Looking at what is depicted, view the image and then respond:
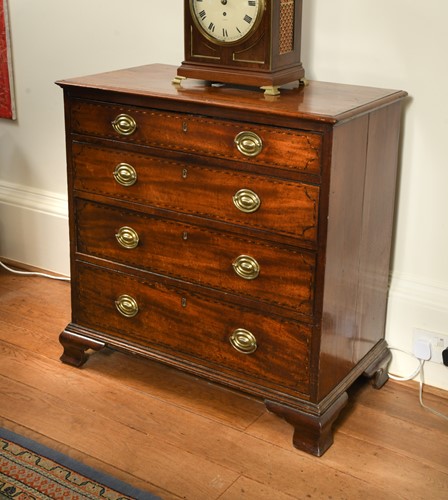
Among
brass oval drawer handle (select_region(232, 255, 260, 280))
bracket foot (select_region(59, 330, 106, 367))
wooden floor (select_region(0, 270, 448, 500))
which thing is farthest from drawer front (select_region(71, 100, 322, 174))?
wooden floor (select_region(0, 270, 448, 500))

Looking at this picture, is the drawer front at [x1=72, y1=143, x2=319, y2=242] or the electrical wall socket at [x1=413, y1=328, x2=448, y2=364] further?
the electrical wall socket at [x1=413, y1=328, x2=448, y2=364]

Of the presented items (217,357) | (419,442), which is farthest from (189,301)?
(419,442)

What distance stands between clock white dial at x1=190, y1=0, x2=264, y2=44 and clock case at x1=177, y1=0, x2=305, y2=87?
0.05ft

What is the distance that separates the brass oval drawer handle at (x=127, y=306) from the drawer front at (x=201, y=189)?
13.0 inches

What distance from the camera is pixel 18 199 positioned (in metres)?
3.56

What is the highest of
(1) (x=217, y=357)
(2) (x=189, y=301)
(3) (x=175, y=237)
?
(3) (x=175, y=237)

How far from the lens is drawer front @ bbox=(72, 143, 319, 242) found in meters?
2.21

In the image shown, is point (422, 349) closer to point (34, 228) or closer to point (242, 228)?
point (242, 228)

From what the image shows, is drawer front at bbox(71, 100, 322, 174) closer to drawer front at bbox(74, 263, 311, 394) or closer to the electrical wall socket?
drawer front at bbox(74, 263, 311, 394)

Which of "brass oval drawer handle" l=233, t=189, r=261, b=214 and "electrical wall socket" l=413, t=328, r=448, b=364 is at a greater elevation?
"brass oval drawer handle" l=233, t=189, r=261, b=214

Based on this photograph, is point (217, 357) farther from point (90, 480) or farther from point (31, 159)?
point (31, 159)

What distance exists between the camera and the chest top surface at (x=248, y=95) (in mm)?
2150

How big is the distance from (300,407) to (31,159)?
1.74 m

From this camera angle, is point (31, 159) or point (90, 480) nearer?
point (90, 480)
